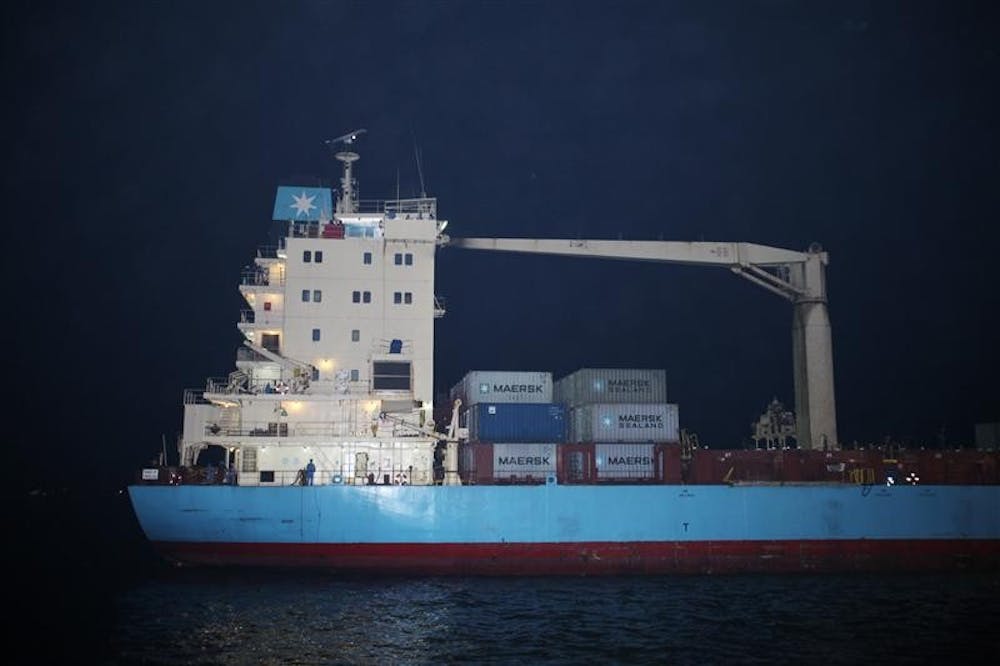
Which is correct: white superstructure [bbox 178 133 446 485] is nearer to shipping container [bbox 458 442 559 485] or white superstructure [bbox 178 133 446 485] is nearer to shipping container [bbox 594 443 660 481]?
shipping container [bbox 458 442 559 485]

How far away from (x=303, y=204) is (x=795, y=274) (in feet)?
62.4

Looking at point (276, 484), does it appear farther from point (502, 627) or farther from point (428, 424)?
point (502, 627)

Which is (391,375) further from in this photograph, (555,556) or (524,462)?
(555,556)

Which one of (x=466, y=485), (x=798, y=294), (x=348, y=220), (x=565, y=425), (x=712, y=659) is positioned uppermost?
(x=348, y=220)

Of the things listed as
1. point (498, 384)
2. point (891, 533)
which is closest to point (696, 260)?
point (498, 384)

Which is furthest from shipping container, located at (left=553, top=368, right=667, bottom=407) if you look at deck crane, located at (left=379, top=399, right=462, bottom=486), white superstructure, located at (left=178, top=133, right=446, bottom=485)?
white superstructure, located at (left=178, top=133, right=446, bottom=485)

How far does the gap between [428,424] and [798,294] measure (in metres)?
15.0

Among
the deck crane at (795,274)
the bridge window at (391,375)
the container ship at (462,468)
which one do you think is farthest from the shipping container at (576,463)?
the deck crane at (795,274)

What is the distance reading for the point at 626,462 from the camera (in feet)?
93.0

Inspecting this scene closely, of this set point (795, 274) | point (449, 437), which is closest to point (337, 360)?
point (449, 437)

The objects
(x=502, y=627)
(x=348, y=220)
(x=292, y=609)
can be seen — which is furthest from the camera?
(x=348, y=220)

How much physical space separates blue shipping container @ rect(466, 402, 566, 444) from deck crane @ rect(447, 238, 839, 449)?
7301 mm

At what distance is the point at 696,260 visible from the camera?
33.0 meters

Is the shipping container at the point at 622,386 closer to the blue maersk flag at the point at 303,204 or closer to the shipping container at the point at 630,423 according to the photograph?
the shipping container at the point at 630,423
